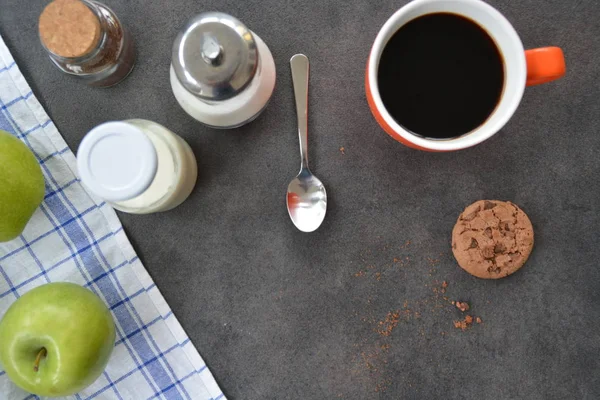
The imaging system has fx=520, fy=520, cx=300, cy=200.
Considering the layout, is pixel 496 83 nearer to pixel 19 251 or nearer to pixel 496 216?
pixel 496 216

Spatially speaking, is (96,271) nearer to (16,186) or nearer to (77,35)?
(16,186)

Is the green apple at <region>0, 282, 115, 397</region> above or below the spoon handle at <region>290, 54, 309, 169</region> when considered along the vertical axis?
below

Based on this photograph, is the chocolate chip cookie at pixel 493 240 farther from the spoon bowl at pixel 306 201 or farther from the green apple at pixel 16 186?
the green apple at pixel 16 186

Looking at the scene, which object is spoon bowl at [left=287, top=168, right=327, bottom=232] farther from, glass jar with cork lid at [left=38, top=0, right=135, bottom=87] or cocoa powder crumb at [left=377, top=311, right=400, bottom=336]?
glass jar with cork lid at [left=38, top=0, right=135, bottom=87]

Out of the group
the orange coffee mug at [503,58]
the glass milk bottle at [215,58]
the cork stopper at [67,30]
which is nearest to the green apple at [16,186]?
the cork stopper at [67,30]

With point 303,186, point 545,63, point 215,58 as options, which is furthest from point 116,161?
point 545,63

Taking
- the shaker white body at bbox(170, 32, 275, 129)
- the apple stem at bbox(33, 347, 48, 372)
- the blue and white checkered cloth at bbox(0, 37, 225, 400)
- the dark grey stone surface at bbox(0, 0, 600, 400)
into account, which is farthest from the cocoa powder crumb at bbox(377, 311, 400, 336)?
the apple stem at bbox(33, 347, 48, 372)

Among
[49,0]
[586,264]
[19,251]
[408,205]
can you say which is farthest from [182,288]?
[586,264]
